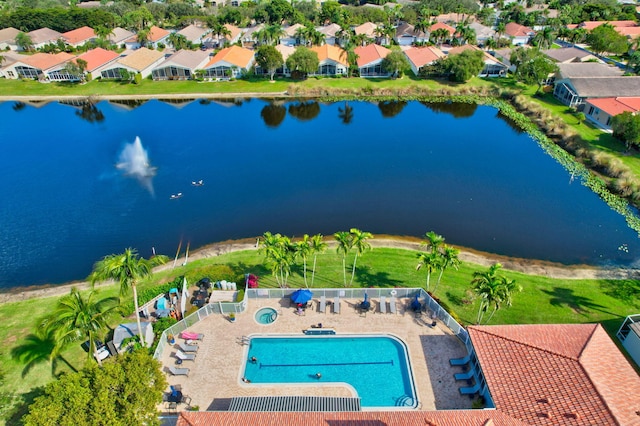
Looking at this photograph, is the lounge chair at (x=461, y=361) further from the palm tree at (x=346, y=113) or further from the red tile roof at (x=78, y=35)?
the red tile roof at (x=78, y=35)

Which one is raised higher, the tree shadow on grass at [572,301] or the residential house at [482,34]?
the residential house at [482,34]

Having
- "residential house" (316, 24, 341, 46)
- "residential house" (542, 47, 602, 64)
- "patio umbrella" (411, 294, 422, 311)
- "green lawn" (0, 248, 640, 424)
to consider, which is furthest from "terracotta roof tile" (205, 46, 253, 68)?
→ "patio umbrella" (411, 294, 422, 311)

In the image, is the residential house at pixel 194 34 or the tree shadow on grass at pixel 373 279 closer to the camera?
the tree shadow on grass at pixel 373 279

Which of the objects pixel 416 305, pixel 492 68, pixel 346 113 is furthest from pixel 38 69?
pixel 492 68

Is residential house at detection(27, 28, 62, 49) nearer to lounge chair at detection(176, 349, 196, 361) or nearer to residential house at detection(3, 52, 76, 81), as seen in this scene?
residential house at detection(3, 52, 76, 81)

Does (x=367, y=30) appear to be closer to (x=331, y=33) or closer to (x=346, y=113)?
(x=331, y=33)

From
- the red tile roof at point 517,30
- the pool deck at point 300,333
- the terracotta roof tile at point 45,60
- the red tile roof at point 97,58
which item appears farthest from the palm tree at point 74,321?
the red tile roof at point 517,30
